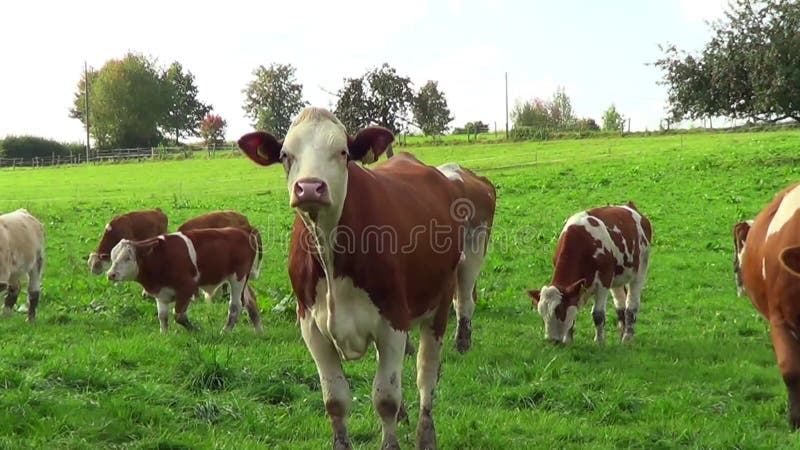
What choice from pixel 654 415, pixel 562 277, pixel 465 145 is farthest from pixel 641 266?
pixel 465 145

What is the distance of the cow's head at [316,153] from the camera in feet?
15.0

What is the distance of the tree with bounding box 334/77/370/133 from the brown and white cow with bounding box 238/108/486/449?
3392cm

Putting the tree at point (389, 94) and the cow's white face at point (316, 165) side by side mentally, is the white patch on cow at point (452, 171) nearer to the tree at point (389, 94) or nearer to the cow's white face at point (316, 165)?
the cow's white face at point (316, 165)

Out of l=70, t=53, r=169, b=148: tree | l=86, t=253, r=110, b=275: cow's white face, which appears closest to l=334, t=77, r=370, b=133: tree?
l=86, t=253, r=110, b=275: cow's white face

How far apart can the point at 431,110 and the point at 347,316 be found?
59.8 m

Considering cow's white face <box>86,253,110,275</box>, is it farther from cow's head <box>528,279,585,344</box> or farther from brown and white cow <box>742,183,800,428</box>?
brown and white cow <box>742,183,800,428</box>

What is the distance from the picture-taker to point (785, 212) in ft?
20.6

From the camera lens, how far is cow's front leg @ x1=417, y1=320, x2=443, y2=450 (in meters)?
5.98

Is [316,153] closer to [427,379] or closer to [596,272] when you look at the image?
[427,379]

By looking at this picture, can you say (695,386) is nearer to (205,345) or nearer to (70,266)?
(205,345)


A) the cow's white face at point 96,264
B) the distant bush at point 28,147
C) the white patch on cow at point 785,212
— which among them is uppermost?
the distant bush at point 28,147

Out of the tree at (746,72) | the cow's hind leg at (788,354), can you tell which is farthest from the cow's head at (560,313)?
the tree at (746,72)

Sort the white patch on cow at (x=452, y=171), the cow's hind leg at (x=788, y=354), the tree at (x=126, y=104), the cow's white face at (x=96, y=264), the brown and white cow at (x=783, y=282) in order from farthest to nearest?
the tree at (x=126, y=104), the cow's white face at (x=96, y=264), the white patch on cow at (x=452, y=171), the cow's hind leg at (x=788, y=354), the brown and white cow at (x=783, y=282)

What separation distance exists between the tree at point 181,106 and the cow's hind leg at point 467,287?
95.1 meters
